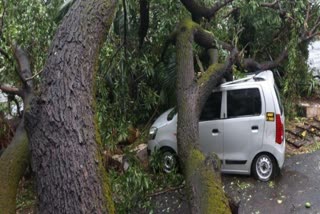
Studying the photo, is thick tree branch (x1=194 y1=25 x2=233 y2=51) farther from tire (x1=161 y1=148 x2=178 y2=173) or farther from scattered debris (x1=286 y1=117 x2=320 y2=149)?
scattered debris (x1=286 y1=117 x2=320 y2=149)

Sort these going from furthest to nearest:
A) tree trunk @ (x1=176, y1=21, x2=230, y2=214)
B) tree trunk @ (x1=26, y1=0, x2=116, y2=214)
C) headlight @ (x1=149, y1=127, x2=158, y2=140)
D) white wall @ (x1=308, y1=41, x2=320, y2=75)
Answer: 1. white wall @ (x1=308, y1=41, x2=320, y2=75)
2. headlight @ (x1=149, y1=127, x2=158, y2=140)
3. tree trunk @ (x1=176, y1=21, x2=230, y2=214)
4. tree trunk @ (x1=26, y1=0, x2=116, y2=214)

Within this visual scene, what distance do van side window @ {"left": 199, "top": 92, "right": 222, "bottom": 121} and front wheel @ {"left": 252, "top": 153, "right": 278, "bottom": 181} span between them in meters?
0.99

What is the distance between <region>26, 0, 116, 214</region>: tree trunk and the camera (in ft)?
8.36

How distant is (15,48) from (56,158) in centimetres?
285

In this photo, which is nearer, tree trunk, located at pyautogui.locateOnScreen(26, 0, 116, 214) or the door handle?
tree trunk, located at pyautogui.locateOnScreen(26, 0, 116, 214)

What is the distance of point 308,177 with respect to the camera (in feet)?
21.7

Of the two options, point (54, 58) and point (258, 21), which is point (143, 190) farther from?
point (258, 21)

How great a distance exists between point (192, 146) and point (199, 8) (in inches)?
115

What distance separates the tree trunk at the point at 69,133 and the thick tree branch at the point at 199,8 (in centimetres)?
368

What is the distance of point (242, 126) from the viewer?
643 cm

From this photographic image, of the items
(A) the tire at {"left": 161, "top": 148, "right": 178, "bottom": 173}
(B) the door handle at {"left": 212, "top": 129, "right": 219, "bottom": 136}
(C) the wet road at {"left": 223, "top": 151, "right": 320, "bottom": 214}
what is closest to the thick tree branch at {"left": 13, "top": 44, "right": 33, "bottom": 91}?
(A) the tire at {"left": 161, "top": 148, "right": 178, "bottom": 173}

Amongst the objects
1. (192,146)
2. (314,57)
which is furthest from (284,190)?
(314,57)

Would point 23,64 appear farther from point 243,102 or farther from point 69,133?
point 243,102

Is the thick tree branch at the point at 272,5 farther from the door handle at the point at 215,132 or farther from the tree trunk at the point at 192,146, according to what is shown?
the door handle at the point at 215,132
